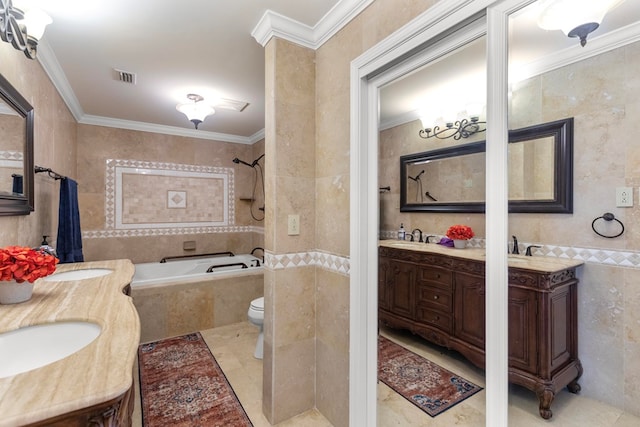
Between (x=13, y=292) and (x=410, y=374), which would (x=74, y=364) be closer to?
(x=13, y=292)

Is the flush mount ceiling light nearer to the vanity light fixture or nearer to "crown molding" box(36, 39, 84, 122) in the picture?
the vanity light fixture

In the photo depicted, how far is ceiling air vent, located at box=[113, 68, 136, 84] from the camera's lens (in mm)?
2354

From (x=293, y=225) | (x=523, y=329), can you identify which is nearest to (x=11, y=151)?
(x=293, y=225)

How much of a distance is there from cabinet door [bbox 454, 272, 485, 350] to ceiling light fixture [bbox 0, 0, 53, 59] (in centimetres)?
228

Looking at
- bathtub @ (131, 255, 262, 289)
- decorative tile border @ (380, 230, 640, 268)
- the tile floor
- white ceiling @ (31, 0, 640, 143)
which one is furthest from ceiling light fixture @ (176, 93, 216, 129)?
decorative tile border @ (380, 230, 640, 268)

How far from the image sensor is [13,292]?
43.4 inches

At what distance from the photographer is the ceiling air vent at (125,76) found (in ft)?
7.72

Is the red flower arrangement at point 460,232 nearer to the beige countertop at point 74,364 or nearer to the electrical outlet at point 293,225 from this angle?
the electrical outlet at point 293,225

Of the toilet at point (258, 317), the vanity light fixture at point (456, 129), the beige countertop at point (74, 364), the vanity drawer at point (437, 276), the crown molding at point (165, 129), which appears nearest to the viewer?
the beige countertop at point (74, 364)

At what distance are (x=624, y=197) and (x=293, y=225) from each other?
1.40m

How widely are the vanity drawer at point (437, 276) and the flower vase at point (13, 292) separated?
169 cm

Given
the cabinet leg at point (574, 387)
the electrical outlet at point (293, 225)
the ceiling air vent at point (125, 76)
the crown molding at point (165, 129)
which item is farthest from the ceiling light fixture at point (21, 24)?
the cabinet leg at point (574, 387)

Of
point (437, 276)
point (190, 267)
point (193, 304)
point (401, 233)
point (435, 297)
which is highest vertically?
point (401, 233)

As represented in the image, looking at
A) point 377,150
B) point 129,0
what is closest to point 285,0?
point 129,0
